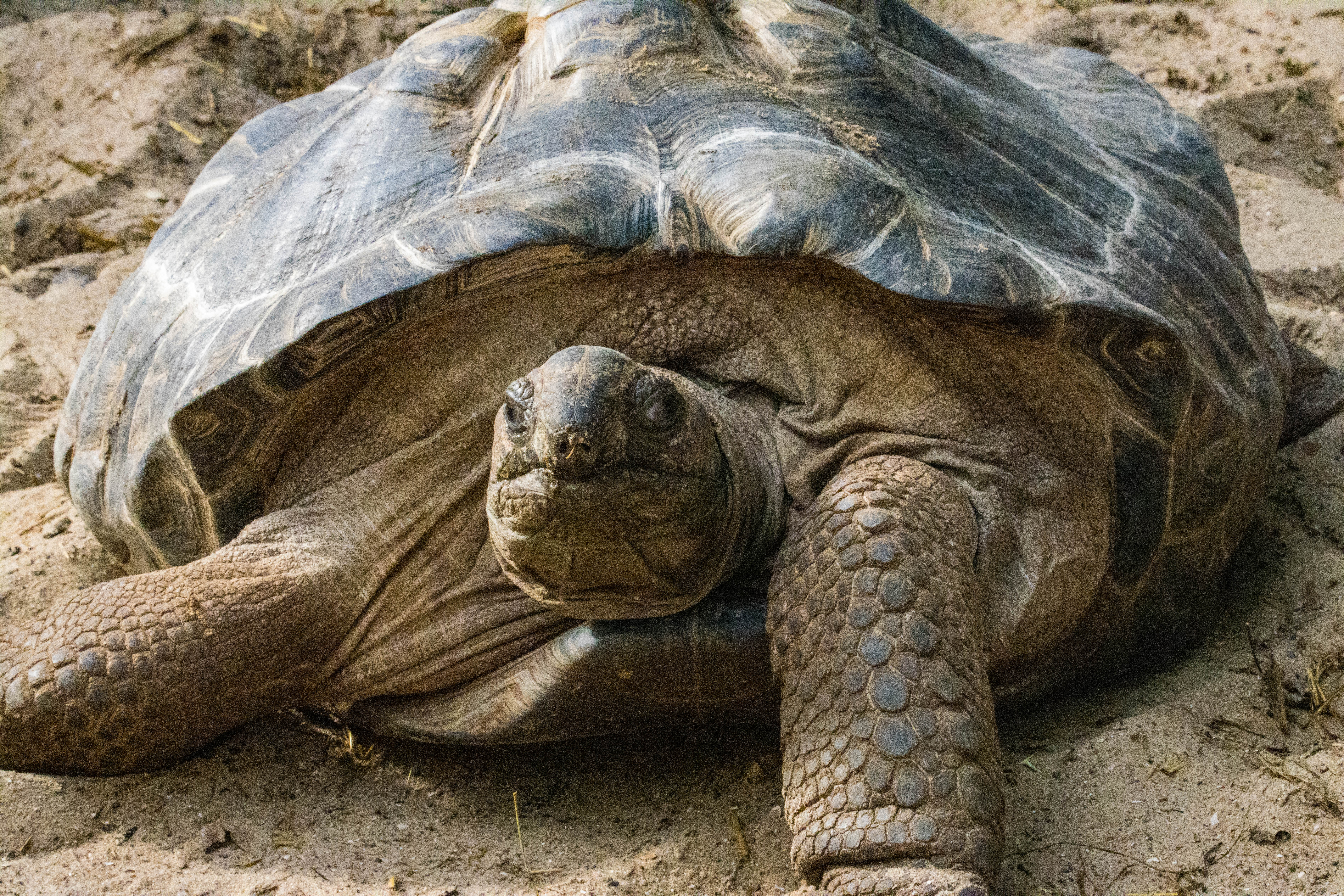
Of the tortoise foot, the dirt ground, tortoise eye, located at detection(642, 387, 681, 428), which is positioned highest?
tortoise eye, located at detection(642, 387, 681, 428)

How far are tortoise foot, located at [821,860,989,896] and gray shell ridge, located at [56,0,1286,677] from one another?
111cm

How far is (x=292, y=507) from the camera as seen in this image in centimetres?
321

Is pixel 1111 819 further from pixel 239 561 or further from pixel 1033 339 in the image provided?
pixel 239 561

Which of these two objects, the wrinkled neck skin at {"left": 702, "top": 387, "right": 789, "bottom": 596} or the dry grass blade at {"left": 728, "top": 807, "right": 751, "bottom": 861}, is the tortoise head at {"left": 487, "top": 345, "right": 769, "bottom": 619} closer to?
the wrinkled neck skin at {"left": 702, "top": 387, "right": 789, "bottom": 596}

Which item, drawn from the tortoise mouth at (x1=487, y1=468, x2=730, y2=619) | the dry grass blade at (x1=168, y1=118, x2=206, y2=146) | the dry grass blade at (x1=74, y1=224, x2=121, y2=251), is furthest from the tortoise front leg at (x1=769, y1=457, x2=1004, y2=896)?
the dry grass blade at (x1=168, y1=118, x2=206, y2=146)

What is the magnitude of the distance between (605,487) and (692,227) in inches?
28.2

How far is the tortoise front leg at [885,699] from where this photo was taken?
2.42 m

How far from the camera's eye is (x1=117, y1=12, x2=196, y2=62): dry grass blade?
21.2 ft

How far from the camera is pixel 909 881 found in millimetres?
2387

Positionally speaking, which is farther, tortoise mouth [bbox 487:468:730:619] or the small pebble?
the small pebble

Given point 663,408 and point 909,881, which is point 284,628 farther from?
point 909,881

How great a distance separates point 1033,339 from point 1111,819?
3.32 ft

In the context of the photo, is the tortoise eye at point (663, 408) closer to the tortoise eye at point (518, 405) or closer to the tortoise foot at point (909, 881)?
the tortoise eye at point (518, 405)

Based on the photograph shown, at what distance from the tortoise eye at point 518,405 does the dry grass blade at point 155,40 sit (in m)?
4.81
